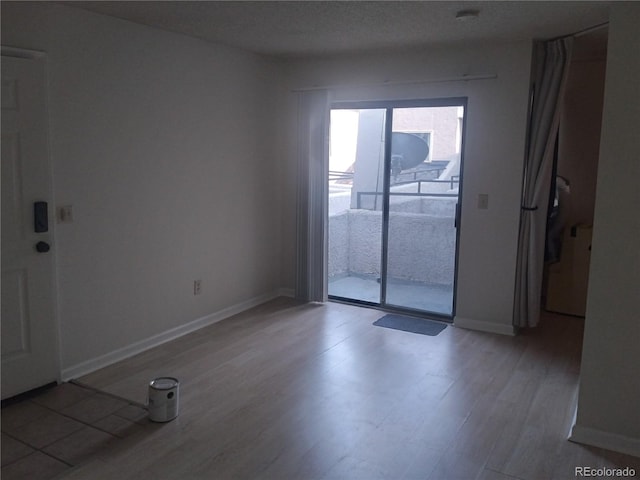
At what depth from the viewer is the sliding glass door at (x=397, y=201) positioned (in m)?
4.88

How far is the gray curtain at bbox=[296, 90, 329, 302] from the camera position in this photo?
17.2 feet

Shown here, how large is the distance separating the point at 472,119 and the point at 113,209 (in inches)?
116

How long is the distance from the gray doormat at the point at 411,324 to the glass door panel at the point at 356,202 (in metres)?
0.39

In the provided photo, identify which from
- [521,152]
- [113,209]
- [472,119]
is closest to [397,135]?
[472,119]

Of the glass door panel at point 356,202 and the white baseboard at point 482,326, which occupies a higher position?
the glass door panel at point 356,202

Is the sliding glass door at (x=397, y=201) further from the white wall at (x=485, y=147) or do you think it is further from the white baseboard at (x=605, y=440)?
the white baseboard at (x=605, y=440)

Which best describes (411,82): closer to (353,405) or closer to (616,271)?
(616,271)

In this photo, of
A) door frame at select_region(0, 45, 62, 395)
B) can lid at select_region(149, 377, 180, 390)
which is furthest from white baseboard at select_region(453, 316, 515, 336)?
door frame at select_region(0, 45, 62, 395)

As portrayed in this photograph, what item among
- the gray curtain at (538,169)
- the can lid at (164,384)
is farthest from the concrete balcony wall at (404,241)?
the can lid at (164,384)

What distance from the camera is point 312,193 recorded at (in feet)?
17.6

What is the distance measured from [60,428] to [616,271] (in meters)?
3.07

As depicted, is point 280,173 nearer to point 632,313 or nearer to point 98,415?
point 98,415

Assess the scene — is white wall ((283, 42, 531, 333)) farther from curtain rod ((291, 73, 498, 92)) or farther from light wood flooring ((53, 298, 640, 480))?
light wood flooring ((53, 298, 640, 480))
